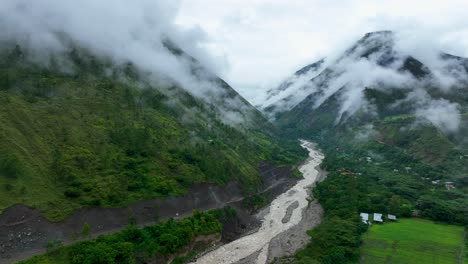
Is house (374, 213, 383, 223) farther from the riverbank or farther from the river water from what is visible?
the riverbank

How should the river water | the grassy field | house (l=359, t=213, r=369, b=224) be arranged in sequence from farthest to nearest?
house (l=359, t=213, r=369, b=224), the river water, the grassy field

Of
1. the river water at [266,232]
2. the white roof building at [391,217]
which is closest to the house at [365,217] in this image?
the white roof building at [391,217]

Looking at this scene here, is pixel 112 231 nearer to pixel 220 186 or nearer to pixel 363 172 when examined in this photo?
pixel 220 186

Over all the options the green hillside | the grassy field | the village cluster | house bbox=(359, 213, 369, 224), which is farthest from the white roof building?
the green hillside

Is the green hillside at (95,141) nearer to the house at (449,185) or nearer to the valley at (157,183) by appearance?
the valley at (157,183)

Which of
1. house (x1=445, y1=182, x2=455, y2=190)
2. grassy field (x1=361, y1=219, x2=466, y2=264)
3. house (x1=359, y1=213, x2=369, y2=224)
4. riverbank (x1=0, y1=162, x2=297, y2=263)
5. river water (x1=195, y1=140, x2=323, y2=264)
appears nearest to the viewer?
riverbank (x1=0, y1=162, x2=297, y2=263)

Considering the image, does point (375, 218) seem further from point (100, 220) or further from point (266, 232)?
point (100, 220)

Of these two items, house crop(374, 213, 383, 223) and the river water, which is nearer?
the river water

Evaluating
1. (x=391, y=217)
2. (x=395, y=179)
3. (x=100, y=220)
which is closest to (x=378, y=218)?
(x=391, y=217)
